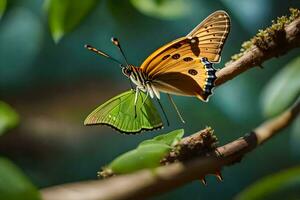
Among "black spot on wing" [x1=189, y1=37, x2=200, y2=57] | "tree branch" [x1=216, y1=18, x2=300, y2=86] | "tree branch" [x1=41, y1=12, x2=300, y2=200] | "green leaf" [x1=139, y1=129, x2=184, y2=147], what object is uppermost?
"black spot on wing" [x1=189, y1=37, x2=200, y2=57]

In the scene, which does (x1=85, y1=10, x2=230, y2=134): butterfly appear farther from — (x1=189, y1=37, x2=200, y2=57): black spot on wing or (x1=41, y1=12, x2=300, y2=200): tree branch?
(x1=41, y1=12, x2=300, y2=200): tree branch

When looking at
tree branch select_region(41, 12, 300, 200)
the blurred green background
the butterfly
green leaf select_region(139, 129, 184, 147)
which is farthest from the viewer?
the blurred green background

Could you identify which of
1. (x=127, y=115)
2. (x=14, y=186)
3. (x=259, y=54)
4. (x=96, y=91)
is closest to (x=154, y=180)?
(x=14, y=186)

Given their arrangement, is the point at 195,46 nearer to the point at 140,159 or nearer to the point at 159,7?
the point at 159,7

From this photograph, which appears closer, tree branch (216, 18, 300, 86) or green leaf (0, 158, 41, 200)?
green leaf (0, 158, 41, 200)

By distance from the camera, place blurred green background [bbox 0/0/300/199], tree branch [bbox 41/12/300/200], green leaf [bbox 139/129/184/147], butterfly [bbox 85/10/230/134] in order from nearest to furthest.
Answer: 1. tree branch [bbox 41/12/300/200]
2. green leaf [bbox 139/129/184/147]
3. butterfly [bbox 85/10/230/134]
4. blurred green background [bbox 0/0/300/199]

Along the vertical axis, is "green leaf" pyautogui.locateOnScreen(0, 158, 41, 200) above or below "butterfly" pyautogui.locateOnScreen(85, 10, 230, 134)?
below

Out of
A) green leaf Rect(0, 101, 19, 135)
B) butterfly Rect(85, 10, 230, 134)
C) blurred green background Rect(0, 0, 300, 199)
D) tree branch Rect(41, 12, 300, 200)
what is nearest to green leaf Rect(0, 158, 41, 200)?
tree branch Rect(41, 12, 300, 200)

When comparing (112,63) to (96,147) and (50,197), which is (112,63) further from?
(50,197)
